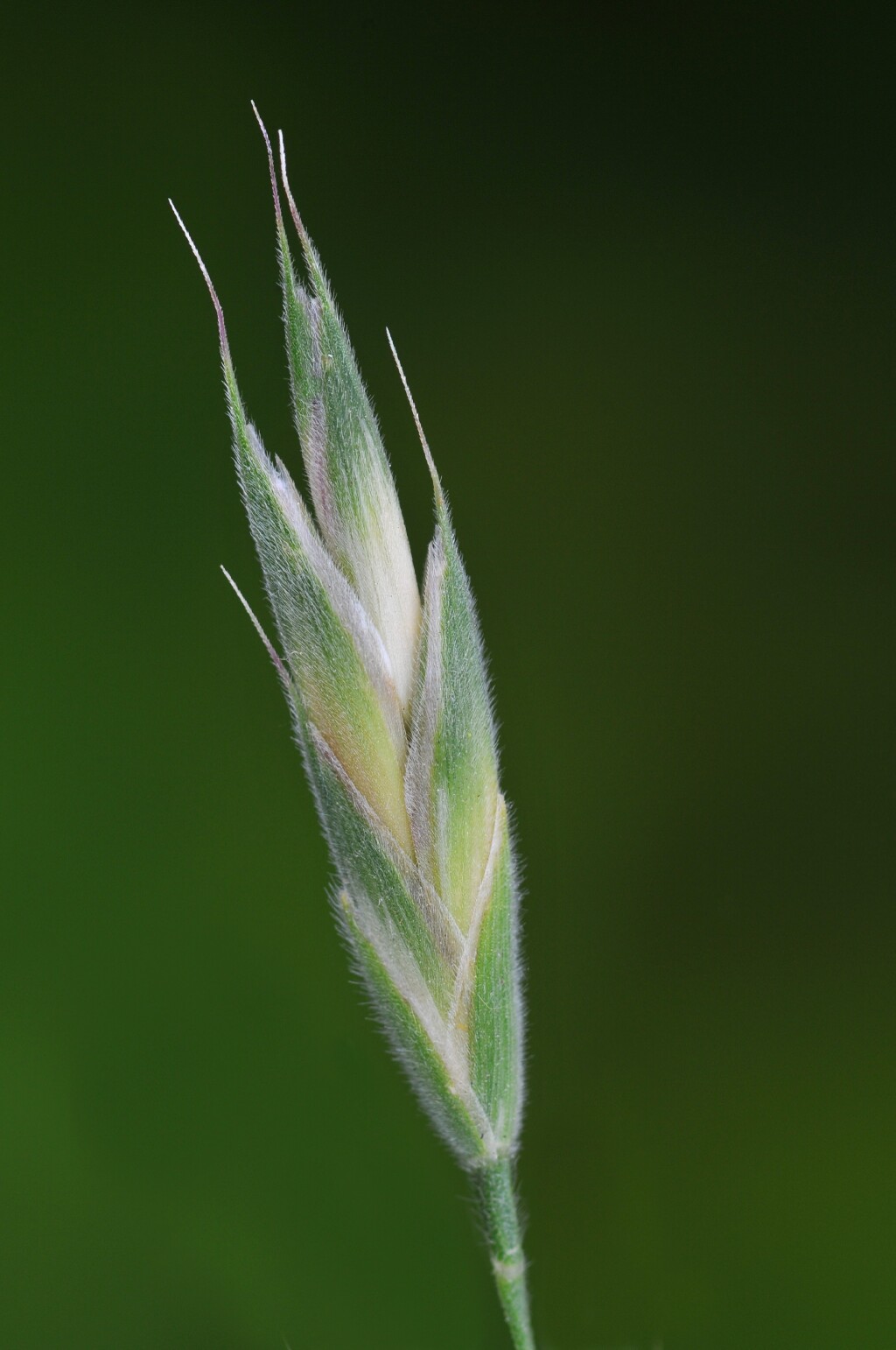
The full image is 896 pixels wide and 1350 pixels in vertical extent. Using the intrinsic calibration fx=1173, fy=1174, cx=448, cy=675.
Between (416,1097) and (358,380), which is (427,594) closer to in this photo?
(358,380)

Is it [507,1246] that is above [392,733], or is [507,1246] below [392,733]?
below

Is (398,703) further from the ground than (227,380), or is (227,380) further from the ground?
(227,380)

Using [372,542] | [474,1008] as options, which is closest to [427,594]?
[372,542]

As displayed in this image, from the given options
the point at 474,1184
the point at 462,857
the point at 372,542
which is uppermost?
the point at 372,542

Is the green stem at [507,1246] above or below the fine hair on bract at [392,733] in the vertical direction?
below

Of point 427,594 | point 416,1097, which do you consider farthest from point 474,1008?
point 427,594

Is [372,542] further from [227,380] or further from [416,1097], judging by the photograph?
[416,1097]

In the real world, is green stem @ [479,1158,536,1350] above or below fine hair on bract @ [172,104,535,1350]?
below
